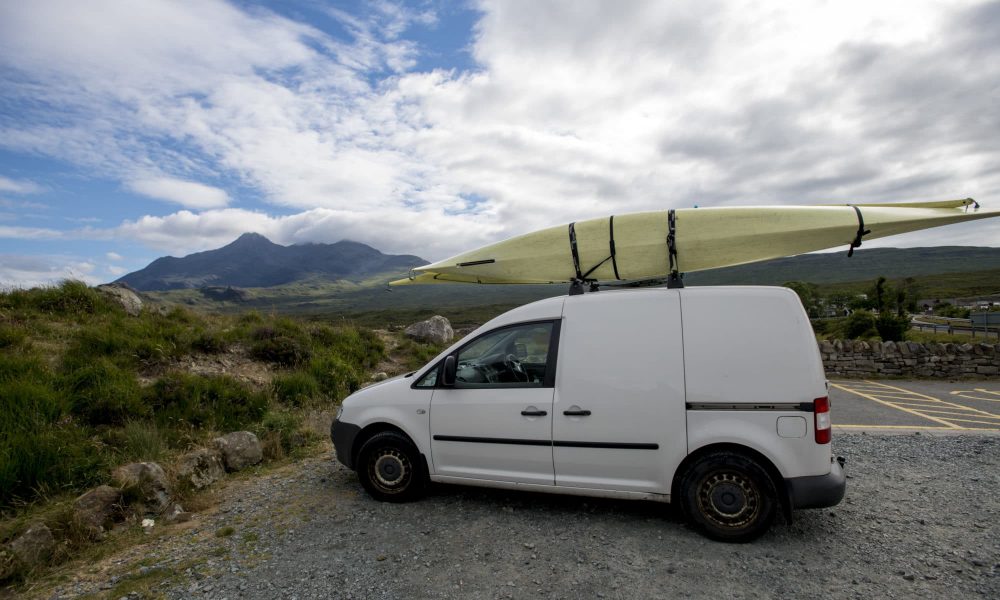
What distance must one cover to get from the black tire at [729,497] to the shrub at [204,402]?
6.73 meters

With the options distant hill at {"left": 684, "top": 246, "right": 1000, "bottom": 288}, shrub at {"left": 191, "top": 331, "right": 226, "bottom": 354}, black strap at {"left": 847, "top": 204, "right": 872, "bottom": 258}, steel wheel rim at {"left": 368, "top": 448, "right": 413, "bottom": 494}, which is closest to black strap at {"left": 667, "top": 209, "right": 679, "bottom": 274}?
black strap at {"left": 847, "top": 204, "right": 872, "bottom": 258}

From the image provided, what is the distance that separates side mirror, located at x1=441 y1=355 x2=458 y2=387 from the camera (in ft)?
15.6

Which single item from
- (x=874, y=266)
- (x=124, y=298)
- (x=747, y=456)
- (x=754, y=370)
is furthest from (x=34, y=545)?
(x=874, y=266)

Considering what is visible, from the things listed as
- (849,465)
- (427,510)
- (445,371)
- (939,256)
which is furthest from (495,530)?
(939,256)

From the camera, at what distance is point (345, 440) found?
5195 millimetres

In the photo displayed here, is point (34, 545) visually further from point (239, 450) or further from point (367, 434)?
point (367, 434)

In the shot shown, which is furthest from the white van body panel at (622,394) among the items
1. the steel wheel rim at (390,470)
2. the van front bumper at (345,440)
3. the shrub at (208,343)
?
the shrub at (208,343)

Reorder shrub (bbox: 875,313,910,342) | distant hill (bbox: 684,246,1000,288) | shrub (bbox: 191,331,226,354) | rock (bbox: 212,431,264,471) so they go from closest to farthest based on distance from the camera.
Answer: rock (bbox: 212,431,264,471)
shrub (bbox: 191,331,226,354)
shrub (bbox: 875,313,910,342)
distant hill (bbox: 684,246,1000,288)

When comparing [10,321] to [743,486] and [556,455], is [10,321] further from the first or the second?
[743,486]

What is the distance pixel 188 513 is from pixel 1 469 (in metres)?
1.90

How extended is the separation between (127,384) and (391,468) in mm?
5063

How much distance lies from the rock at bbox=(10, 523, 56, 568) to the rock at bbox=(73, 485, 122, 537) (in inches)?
10.3

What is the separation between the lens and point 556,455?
4.38 m

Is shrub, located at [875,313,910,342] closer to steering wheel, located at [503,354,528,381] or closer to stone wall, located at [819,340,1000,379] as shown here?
stone wall, located at [819,340,1000,379]
